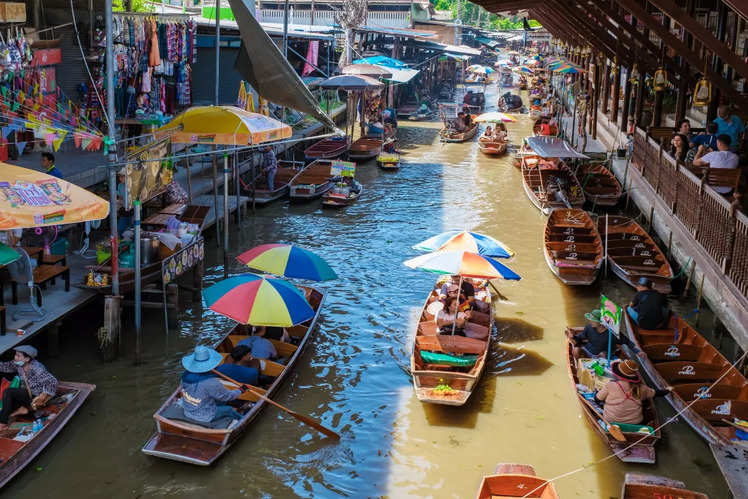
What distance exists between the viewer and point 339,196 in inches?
882

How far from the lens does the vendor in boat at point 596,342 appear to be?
1151 cm

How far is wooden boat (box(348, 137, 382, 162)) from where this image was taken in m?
29.2

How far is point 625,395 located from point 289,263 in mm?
5479

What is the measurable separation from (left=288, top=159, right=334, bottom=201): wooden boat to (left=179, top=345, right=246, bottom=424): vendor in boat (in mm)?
13195

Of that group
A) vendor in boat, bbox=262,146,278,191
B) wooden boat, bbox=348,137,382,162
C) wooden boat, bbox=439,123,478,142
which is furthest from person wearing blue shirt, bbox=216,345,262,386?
wooden boat, bbox=439,123,478,142

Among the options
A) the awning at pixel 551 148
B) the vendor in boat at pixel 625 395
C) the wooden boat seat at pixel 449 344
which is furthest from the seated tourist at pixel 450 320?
the awning at pixel 551 148

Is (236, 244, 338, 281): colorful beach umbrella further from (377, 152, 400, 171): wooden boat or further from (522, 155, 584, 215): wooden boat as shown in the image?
(377, 152, 400, 171): wooden boat

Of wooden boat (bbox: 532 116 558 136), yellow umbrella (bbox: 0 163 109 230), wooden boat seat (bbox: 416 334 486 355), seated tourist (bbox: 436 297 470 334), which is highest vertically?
yellow umbrella (bbox: 0 163 109 230)

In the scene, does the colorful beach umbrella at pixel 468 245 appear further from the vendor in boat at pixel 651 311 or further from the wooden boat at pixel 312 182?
the wooden boat at pixel 312 182

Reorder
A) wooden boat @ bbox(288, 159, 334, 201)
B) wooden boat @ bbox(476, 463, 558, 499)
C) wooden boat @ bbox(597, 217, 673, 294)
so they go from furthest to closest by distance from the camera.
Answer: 1. wooden boat @ bbox(288, 159, 334, 201)
2. wooden boat @ bbox(597, 217, 673, 294)
3. wooden boat @ bbox(476, 463, 558, 499)

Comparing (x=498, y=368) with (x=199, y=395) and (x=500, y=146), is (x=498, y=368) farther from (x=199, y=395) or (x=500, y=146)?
(x=500, y=146)

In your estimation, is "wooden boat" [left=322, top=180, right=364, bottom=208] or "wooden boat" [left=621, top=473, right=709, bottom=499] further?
"wooden boat" [left=322, top=180, right=364, bottom=208]

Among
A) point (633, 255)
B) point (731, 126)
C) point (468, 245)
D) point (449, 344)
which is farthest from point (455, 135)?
point (449, 344)

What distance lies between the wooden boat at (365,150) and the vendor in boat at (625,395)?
20084mm
